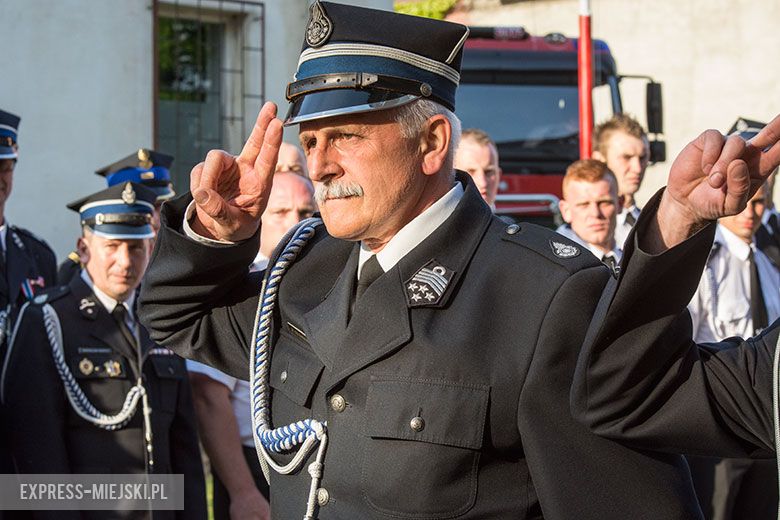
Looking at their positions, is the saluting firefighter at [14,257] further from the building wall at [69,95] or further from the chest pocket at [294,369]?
the chest pocket at [294,369]

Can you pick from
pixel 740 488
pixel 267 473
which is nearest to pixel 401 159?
pixel 267 473

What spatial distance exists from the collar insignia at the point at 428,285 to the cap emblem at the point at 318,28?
55 cm

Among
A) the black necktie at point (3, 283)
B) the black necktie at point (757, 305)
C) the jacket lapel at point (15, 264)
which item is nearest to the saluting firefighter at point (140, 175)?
the jacket lapel at point (15, 264)

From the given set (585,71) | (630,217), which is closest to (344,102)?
(630,217)

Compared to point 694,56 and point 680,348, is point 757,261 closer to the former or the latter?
point 680,348

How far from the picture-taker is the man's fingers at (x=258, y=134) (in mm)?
3027

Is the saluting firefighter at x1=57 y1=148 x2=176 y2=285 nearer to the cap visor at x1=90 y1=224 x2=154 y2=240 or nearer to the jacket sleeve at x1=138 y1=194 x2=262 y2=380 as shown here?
the cap visor at x1=90 y1=224 x2=154 y2=240

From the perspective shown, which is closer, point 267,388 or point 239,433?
point 267,388

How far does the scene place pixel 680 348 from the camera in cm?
232

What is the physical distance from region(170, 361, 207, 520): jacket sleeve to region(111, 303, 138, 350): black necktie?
11.0 inches

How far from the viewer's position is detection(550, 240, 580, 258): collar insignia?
2.77 m

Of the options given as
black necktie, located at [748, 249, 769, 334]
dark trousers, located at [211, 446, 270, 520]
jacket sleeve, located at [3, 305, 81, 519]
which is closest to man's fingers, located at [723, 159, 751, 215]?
jacket sleeve, located at [3, 305, 81, 519]

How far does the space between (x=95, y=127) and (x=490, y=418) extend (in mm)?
7099

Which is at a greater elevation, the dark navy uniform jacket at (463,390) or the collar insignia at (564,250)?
the collar insignia at (564,250)
